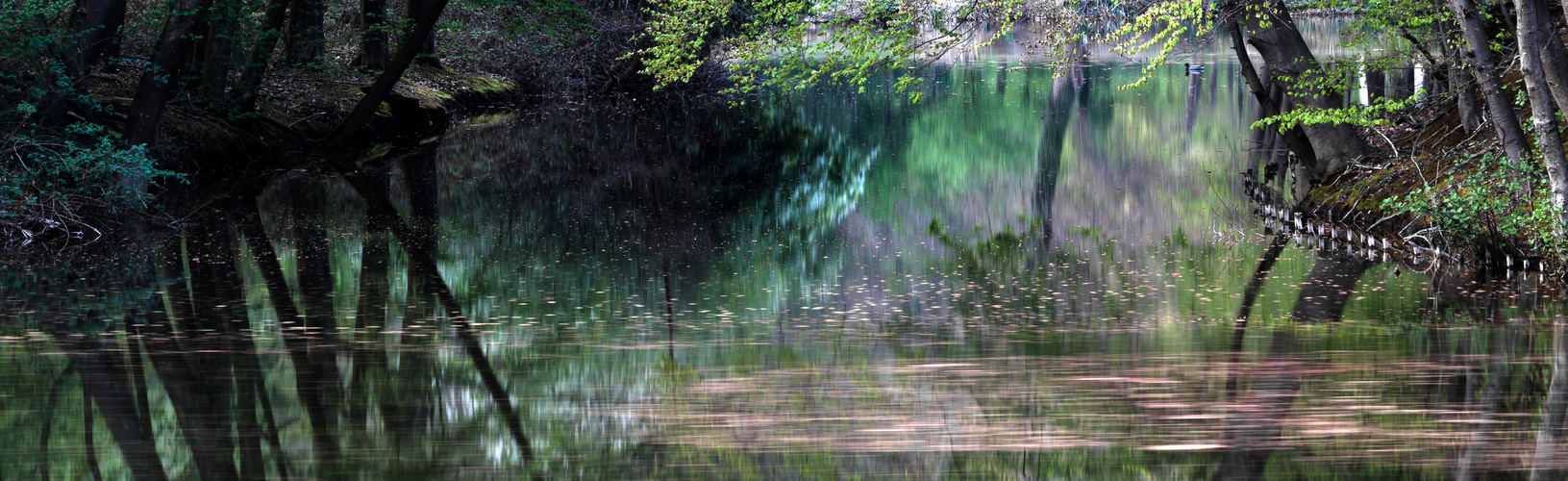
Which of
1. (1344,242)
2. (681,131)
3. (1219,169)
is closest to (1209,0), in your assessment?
(1344,242)

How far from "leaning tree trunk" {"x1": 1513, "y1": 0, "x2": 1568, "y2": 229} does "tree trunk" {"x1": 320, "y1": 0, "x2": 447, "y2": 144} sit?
14107 millimetres

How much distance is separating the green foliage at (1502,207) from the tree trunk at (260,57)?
14.5m

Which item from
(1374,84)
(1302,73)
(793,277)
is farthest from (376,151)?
(1374,84)

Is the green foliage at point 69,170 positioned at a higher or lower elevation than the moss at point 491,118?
lower

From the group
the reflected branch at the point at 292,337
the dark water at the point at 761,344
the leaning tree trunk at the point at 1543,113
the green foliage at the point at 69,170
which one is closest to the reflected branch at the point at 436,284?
the dark water at the point at 761,344

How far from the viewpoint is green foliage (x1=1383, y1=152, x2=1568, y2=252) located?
980 centimetres

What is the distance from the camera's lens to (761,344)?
26.2 feet

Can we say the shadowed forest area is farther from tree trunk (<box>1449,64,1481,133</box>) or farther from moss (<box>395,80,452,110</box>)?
moss (<box>395,80,452,110</box>)

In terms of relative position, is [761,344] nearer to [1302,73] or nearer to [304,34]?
[1302,73]

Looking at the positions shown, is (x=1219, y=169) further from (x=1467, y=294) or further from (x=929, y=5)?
(x=1467, y=294)

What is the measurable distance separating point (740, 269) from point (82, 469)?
6.65m

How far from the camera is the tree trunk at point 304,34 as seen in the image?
71.8 ft

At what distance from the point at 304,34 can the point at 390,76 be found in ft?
10.4

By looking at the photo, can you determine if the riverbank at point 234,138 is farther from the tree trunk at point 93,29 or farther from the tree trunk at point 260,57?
the tree trunk at point 93,29
